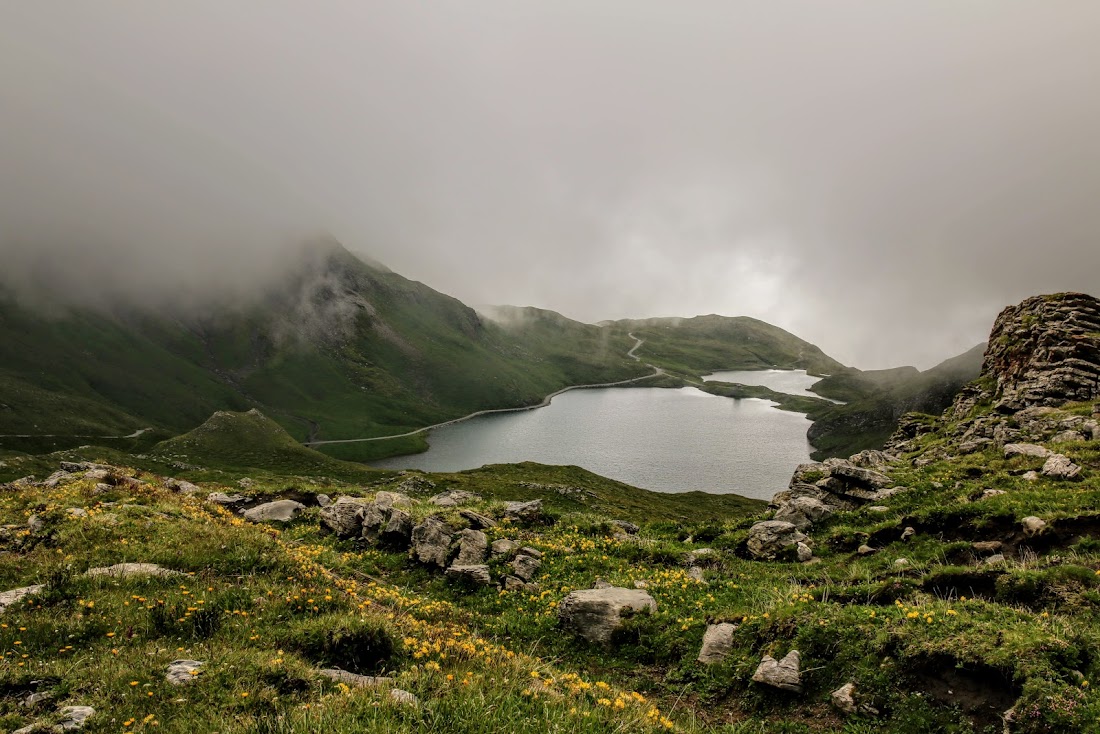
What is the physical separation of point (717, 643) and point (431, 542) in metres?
13.5

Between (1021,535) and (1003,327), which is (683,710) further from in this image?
(1003,327)

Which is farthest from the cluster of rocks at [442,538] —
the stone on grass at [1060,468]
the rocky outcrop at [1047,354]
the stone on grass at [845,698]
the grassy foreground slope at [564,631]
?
the rocky outcrop at [1047,354]

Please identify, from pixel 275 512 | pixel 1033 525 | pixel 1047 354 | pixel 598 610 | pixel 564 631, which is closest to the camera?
pixel 598 610

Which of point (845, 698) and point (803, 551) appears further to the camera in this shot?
point (803, 551)

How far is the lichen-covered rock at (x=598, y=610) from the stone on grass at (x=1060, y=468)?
19.1 meters

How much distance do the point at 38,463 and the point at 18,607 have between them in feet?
436

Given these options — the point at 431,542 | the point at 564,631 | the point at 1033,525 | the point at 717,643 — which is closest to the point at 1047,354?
the point at 1033,525

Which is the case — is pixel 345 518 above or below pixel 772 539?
below

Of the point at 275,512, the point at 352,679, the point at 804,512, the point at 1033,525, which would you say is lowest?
the point at 275,512

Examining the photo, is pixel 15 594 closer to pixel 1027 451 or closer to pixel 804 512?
pixel 804 512

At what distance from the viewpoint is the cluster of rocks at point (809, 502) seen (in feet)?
68.4

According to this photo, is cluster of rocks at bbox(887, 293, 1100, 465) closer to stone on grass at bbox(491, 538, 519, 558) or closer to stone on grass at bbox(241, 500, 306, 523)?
stone on grass at bbox(491, 538, 519, 558)

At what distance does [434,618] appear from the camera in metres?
14.7

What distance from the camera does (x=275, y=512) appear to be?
2784 centimetres
